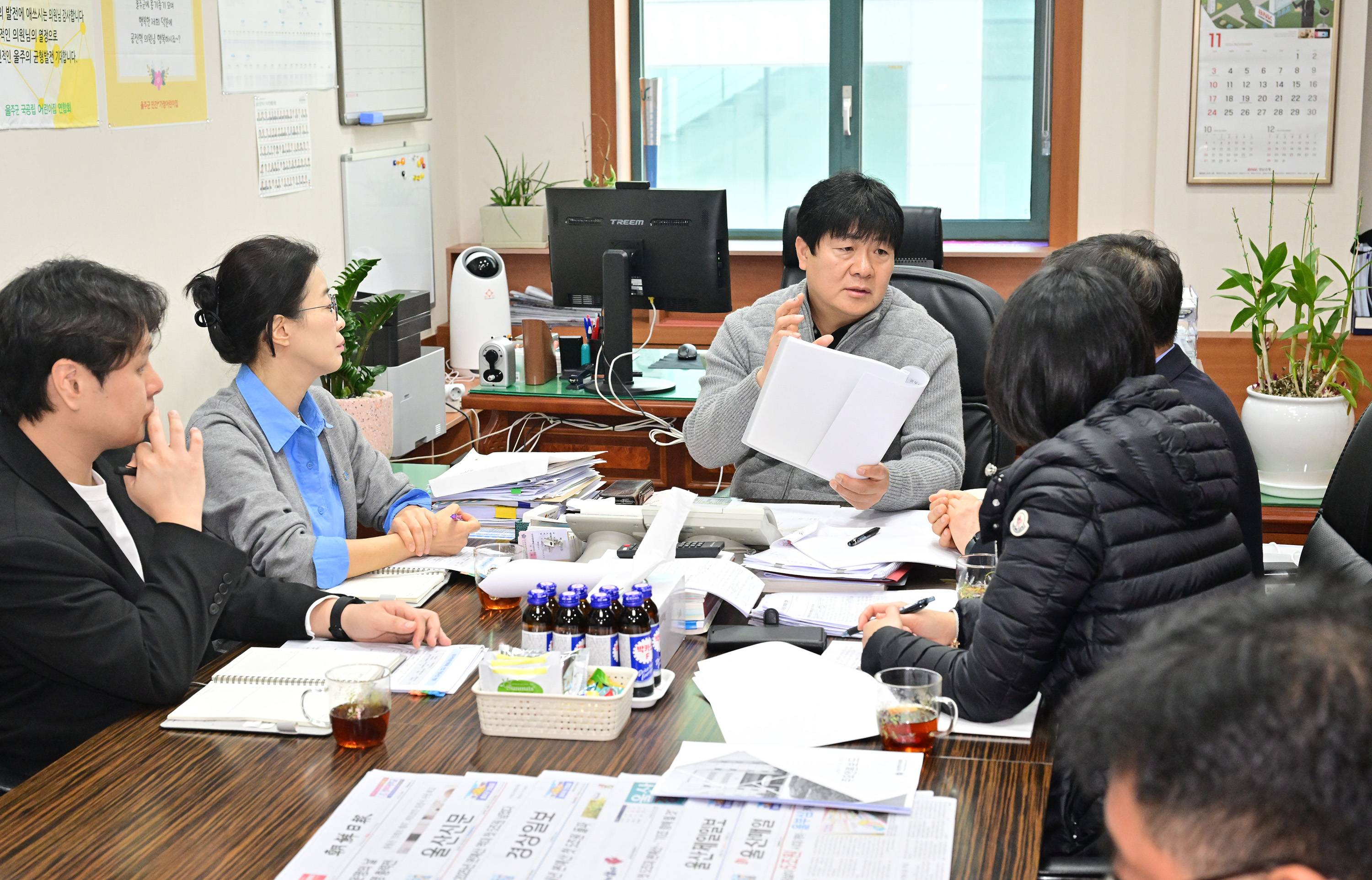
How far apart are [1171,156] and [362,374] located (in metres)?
2.95

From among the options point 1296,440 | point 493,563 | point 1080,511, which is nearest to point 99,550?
point 493,563

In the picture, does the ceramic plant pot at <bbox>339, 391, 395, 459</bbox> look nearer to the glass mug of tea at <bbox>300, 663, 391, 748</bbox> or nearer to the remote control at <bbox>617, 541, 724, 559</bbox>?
the remote control at <bbox>617, 541, 724, 559</bbox>

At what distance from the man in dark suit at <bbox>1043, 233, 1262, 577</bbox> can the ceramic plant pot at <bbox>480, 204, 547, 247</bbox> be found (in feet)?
9.96

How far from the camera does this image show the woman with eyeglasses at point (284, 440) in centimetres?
201

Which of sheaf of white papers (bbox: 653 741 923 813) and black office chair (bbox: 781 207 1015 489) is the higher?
black office chair (bbox: 781 207 1015 489)

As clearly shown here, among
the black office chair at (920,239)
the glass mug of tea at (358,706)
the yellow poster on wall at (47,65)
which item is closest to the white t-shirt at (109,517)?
the glass mug of tea at (358,706)

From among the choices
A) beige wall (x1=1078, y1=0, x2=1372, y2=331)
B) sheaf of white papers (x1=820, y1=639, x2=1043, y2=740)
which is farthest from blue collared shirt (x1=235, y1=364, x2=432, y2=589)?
beige wall (x1=1078, y1=0, x2=1372, y2=331)

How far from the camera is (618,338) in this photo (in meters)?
3.57

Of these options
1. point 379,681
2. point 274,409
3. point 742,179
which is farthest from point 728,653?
point 742,179

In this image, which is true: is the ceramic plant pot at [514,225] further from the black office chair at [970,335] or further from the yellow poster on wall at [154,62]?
the black office chair at [970,335]

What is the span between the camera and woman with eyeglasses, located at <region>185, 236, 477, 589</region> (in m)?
2.01

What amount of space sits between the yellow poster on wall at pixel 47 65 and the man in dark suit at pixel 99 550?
940 mm

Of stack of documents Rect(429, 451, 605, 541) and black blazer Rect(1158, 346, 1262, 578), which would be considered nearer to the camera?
black blazer Rect(1158, 346, 1262, 578)

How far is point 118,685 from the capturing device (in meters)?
1.57
